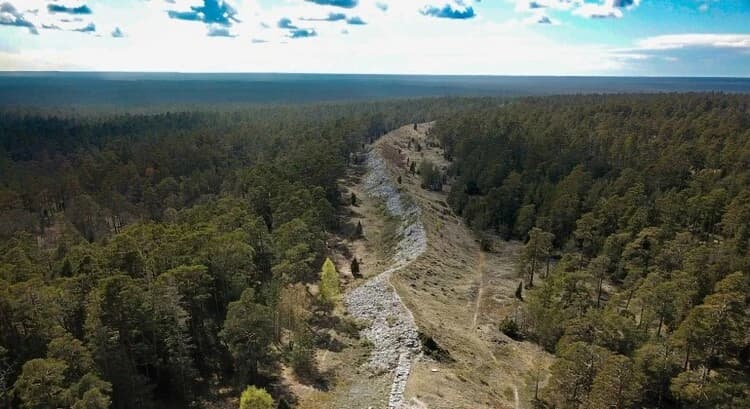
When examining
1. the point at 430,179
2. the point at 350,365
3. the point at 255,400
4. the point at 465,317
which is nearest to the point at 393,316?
the point at 350,365

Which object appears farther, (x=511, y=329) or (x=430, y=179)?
(x=430, y=179)

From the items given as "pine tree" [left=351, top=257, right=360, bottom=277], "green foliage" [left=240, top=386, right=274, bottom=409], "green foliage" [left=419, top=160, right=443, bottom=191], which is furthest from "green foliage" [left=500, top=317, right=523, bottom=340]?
"green foliage" [left=419, top=160, right=443, bottom=191]

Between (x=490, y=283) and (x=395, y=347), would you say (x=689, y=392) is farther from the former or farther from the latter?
(x=490, y=283)

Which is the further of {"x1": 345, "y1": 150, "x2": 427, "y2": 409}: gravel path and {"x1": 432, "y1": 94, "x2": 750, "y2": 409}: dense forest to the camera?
{"x1": 432, "y1": 94, "x2": 750, "y2": 409}: dense forest

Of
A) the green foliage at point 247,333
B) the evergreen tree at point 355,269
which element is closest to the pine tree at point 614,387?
the green foliage at point 247,333

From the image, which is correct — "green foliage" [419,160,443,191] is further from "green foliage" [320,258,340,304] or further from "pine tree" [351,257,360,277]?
"green foliage" [320,258,340,304]

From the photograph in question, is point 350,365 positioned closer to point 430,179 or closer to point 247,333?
point 247,333
